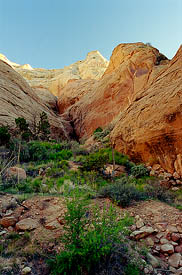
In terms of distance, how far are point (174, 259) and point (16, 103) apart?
62.2ft

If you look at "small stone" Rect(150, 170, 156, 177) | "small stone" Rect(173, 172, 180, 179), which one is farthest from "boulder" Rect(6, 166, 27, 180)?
"small stone" Rect(173, 172, 180, 179)

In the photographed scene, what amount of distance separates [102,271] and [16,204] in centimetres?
307

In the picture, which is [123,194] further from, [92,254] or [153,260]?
[92,254]

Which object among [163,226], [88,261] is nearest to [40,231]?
[88,261]

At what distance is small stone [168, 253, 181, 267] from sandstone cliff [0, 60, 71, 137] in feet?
48.0

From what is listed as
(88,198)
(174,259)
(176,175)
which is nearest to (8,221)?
(88,198)

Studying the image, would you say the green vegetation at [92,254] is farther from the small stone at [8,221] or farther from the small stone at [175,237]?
the small stone at [8,221]

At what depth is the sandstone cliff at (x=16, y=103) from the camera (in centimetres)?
1582

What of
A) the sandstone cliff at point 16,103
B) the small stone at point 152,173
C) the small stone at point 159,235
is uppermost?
the sandstone cliff at point 16,103

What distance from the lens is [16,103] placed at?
712 inches

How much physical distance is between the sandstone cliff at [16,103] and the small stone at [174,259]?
576 inches

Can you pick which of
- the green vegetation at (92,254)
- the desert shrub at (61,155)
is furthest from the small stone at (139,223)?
the desert shrub at (61,155)

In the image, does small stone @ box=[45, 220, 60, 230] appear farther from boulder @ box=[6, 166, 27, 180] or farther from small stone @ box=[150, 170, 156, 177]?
small stone @ box=[150, 170, 156, 177]

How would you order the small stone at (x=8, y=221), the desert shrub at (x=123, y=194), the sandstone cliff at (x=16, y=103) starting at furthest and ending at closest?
the sandstone cliff at (x=16, y=103), the desert shrub at (x=123, y=194), the small stone at (x=8, y=221)
